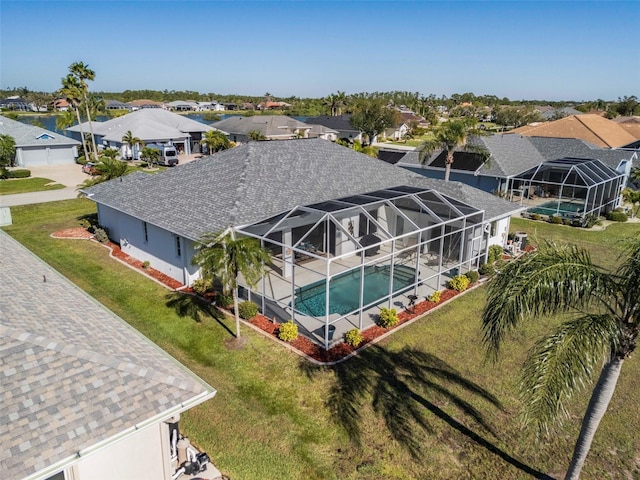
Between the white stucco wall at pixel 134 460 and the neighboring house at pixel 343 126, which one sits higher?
the neighboring house at pixel 343 126

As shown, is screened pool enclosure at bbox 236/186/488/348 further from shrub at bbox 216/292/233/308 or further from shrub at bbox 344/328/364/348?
shrub at bbox 216/292/233/308

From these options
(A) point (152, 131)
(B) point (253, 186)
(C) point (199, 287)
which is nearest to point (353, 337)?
(C) point (199, 287)

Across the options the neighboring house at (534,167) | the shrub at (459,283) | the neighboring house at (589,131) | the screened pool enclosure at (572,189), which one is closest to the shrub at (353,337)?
the shrub at (459,283)

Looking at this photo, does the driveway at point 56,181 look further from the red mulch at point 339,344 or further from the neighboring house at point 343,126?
the neighboring house at point 343,126

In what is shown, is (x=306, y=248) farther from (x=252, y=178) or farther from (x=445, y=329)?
(x=445, y=329)

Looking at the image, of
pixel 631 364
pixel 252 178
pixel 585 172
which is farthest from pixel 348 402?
pixel 585 172
